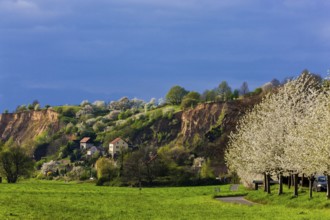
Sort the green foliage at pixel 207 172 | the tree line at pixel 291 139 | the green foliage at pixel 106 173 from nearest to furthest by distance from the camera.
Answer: the tree line at pixel 291 139, the green foliage at pixel 106 173, the green foliage at pixel 207 172

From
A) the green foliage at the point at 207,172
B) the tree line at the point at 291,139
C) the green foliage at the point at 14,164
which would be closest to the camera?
the tree line at the point at 291,139

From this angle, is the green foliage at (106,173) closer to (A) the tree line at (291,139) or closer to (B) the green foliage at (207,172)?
(B) the green foliage at (207,172)

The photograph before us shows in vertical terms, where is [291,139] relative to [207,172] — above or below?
above

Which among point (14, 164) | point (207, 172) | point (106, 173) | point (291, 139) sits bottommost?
point (106, 173)

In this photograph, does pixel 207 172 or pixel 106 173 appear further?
pixel 207 172

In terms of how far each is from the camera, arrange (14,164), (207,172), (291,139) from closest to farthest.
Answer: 1. (291,139)
2. (14,164)
3. (207,172)

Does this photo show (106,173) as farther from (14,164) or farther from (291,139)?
(291,139)

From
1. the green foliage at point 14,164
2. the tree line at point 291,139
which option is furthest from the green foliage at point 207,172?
the tree line at point 291,139

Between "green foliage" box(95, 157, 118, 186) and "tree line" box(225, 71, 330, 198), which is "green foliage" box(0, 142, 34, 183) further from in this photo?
"tree line" box(225, 71, 330, 198)

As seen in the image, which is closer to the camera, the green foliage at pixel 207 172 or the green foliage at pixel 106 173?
the green foliage at pixel 106 173

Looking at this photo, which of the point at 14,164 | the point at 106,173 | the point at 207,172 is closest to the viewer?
the point at 14,164

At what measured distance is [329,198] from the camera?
38000 mm

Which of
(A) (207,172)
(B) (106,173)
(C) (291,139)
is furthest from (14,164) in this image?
(C) (291,139)

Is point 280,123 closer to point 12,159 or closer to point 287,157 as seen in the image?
point 287,157
